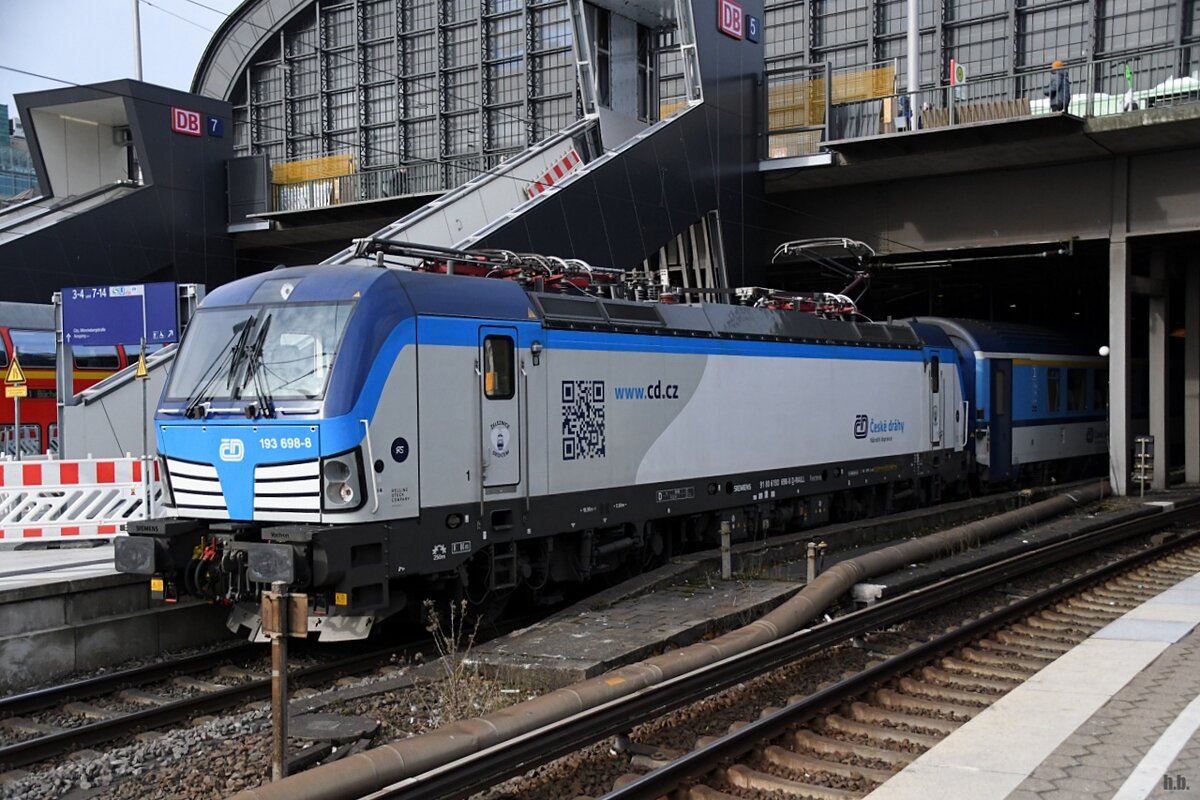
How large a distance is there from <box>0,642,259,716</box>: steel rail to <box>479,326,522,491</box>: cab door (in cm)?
295

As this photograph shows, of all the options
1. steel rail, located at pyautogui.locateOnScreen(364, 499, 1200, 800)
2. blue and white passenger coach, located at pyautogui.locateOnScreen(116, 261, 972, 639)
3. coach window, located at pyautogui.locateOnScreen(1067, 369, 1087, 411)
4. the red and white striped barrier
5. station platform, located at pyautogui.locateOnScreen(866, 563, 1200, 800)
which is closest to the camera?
station platform, located at pyautogui.locateOnScreen(866, 563, 1200, 800)

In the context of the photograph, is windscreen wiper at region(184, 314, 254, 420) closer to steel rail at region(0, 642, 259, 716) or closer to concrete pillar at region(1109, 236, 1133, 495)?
steel rail at region(0, 642, 259, 716)

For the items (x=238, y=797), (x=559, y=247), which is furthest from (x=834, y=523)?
(x=238, y=797)

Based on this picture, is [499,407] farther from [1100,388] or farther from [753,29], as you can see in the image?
[1100,388]

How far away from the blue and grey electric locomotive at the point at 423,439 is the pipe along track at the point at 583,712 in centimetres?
243

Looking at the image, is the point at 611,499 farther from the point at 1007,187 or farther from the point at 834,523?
the point at 1007,187

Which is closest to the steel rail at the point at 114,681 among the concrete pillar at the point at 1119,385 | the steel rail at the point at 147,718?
the steel rail at the point at 147,718

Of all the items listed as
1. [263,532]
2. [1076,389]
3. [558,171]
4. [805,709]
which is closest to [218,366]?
[263,532]

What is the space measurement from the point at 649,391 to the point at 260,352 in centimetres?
478

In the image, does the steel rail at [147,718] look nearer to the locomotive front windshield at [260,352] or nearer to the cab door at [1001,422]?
the locomotive front windshield at [260,352]

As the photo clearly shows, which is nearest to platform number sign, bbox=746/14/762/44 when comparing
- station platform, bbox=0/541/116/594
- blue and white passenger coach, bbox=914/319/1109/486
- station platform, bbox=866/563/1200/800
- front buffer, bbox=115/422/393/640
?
blue and white passenger coach, bbox=914/319/1109/486

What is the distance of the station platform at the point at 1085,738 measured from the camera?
20.3 feet

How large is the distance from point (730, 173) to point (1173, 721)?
723 inches

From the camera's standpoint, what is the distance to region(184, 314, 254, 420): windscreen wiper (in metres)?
10.6
